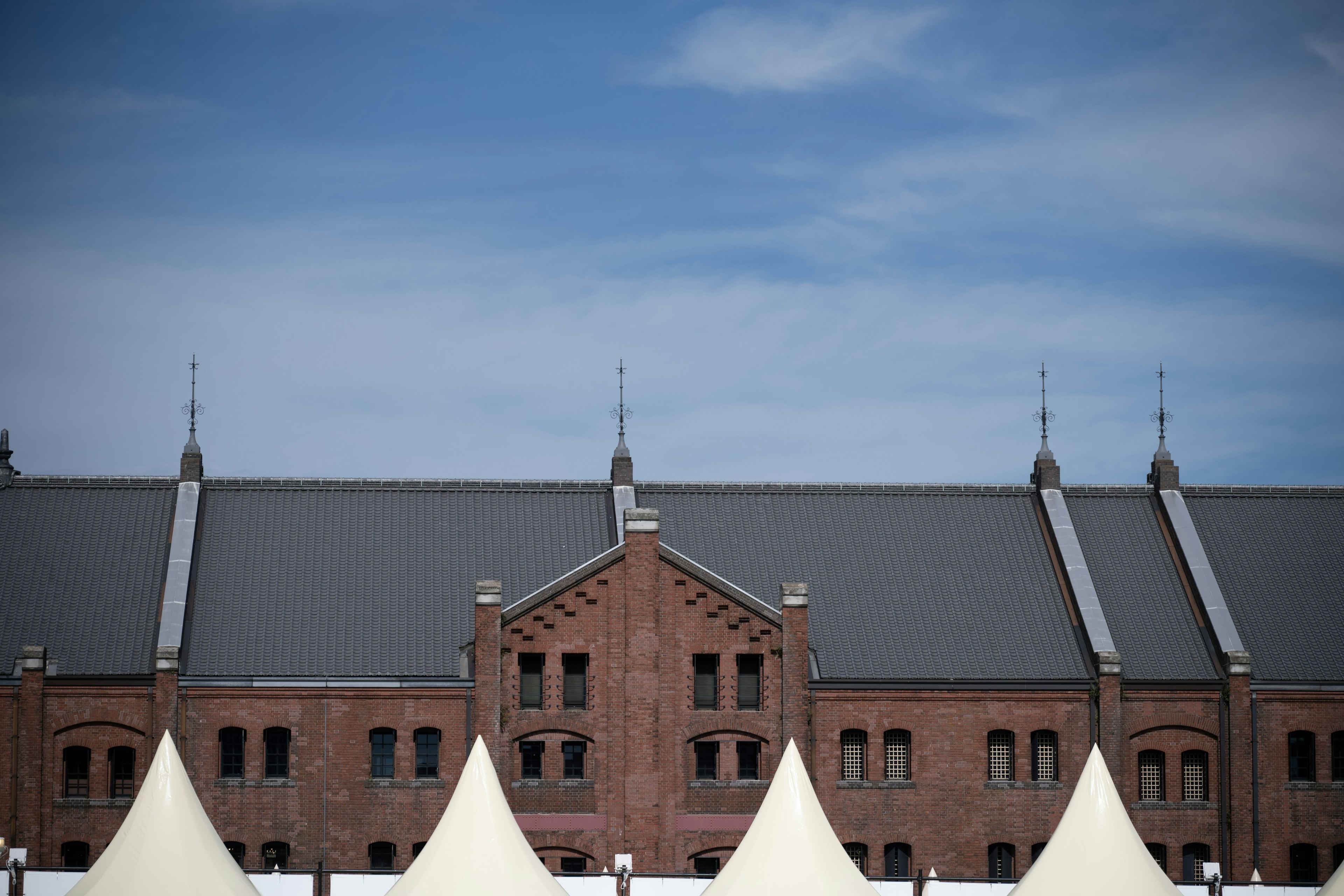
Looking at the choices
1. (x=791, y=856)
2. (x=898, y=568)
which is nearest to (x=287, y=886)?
(x=791, y=856)

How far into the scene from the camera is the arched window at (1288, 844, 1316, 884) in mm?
44688

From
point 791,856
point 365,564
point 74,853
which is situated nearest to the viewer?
point 791,856

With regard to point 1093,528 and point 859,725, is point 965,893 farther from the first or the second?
point 1093,528

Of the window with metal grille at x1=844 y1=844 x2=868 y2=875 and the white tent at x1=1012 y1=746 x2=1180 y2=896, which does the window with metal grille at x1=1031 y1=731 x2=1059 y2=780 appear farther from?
the white tent at x1=1012 y1=746 x2=1180 y2=896

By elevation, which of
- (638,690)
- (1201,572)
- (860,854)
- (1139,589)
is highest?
(1201,572)

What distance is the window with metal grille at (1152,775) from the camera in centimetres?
4462

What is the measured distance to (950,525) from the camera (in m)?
50.4

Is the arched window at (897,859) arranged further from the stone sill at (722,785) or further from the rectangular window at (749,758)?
the rectangular window at (749,758)

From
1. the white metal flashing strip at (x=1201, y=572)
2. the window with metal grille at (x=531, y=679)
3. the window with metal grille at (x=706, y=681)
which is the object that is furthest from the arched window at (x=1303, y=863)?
the window with metal grille at (x=531, y=679)

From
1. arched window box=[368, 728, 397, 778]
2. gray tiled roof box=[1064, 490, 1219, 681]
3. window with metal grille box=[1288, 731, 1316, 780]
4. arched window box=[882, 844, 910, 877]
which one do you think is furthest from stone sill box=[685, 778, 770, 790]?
window with metal grille box=[1288, 731, 1316, 780]

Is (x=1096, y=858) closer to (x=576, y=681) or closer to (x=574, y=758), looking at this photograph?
(x=574, y=758)

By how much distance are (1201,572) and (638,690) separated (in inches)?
702

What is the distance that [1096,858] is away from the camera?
32.9 meters

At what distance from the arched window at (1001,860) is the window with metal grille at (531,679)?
13.1m
